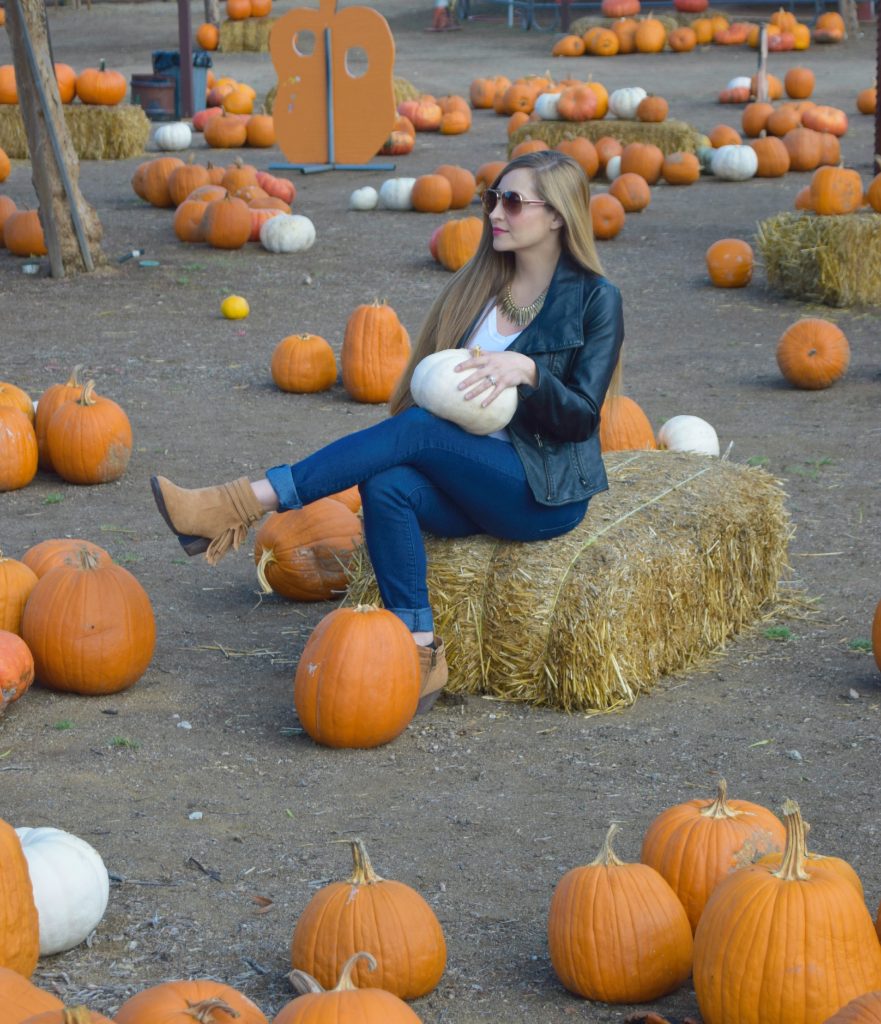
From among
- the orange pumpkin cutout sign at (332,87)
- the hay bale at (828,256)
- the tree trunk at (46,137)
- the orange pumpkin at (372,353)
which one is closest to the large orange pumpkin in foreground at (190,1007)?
the orange pumpkin at (372,353)

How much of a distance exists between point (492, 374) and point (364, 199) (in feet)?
35.0

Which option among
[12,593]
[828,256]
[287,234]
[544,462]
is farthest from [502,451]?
[287,234]

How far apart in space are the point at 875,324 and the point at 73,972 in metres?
8.08

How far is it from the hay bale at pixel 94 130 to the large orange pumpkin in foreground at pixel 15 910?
1628cm

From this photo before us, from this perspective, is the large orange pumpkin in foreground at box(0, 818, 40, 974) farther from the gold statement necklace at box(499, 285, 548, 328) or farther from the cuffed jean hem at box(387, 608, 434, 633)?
the gold statement necklace at box(499, 285, 548, 328)

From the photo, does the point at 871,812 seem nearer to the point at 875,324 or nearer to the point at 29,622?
the point at 29,622

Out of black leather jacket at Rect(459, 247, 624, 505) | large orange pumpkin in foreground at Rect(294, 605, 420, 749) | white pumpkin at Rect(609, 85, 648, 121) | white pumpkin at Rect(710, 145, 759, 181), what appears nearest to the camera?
large orange pumpkin in foreground at Rect(294, 605, 420, 749)

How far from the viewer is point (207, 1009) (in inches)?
98.8

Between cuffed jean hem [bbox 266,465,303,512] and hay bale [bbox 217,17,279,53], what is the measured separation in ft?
82.8

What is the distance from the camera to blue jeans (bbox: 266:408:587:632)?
455cm

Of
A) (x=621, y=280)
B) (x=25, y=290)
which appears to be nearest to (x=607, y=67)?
(x=621, y=280)

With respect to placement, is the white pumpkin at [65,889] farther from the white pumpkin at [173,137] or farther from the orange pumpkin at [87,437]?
the white pumpkin at [173,137]

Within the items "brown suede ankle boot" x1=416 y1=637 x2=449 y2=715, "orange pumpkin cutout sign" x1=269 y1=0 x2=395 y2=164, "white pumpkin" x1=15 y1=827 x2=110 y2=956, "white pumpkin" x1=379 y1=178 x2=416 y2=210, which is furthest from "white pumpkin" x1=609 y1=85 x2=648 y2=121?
"white pumpkin" x1=15 y1=827 x2=110 y2=956

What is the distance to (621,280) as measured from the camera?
456 inches
